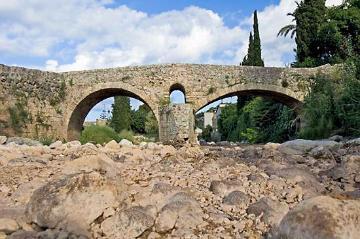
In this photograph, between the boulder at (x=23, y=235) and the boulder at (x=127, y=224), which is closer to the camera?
the boulder at (x=23, y=235)

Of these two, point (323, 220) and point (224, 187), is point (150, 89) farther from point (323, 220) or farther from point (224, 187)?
point (323, 220)

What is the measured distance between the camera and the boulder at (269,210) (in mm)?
4009

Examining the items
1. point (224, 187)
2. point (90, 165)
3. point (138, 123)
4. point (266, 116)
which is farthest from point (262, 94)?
point (138, 123)

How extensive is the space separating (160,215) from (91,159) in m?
1.73

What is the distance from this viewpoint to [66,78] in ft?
53.3

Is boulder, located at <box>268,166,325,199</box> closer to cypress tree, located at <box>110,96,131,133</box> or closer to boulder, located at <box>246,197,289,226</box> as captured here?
boulder, located at <box>246,197,289,226</box>

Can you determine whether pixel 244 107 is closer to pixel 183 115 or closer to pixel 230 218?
pixel 183 115

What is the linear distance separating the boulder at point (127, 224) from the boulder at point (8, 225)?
0.73 metres

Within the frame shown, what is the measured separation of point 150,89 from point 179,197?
11.9 meters

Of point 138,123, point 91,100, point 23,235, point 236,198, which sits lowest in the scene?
point 23,235

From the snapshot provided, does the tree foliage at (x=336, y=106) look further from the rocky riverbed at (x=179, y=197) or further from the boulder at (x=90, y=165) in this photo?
the boulder at (x=90, y=165)

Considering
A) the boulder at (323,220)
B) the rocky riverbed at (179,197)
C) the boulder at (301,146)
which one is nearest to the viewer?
the boulder at (323,220)

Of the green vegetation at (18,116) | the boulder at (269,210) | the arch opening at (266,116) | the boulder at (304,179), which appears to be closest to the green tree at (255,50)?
the arch opening at (266,116)

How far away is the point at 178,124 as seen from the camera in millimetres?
14562
